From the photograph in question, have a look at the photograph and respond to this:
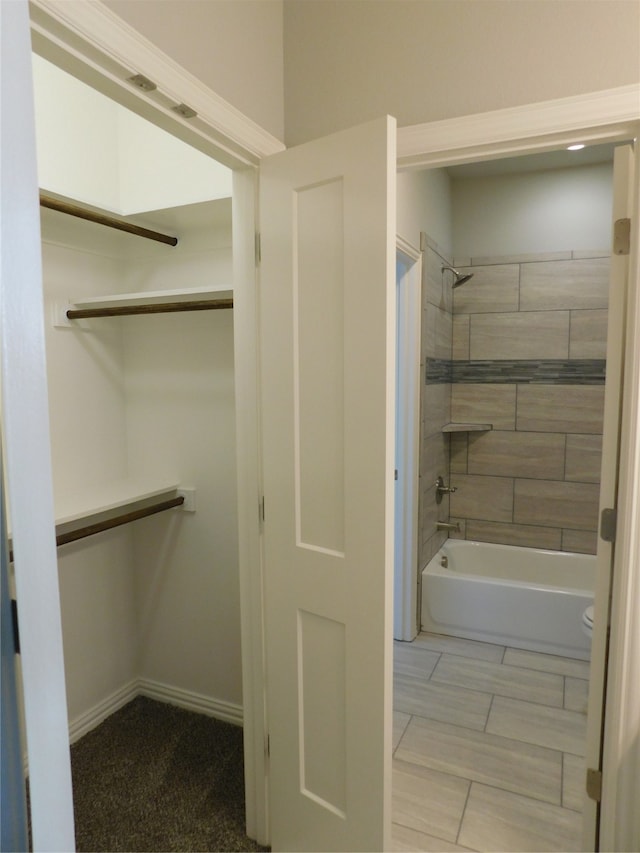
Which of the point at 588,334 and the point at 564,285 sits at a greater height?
the point at 564,285

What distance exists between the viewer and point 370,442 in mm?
1438

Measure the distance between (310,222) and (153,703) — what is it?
7.59ft

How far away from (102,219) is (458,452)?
2.88 m

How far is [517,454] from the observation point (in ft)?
12.7

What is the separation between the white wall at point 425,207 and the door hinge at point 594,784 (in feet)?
7.84

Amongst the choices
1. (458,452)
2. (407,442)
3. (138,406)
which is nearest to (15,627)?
(138,406)

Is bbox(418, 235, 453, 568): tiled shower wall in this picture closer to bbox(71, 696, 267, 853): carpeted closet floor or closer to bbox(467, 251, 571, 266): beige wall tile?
bbox(467, 251, 571, 266): beige wall tile

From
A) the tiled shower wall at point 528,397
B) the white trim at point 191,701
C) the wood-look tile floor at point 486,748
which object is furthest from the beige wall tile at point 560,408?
the white trim at point 191,701

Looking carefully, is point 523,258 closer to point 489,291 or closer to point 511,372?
point 489,291

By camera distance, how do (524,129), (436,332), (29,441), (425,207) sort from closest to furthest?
1. (29,441)
2. (524,129)
3. (425,207)
4. (436,332)

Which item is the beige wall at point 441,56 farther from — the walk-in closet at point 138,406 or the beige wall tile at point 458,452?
the beige wall tile at point 458,452

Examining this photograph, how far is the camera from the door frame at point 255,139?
3.61 feet

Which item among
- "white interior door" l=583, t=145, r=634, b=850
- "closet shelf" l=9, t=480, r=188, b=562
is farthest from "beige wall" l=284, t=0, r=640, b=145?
"closet shelf" l=9, t=480, r=188, b=562

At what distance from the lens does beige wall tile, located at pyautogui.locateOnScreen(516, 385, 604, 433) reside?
367 centimetres
